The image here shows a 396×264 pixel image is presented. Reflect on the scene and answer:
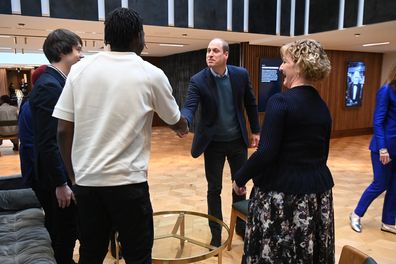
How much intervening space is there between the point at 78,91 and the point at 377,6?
5.00 m

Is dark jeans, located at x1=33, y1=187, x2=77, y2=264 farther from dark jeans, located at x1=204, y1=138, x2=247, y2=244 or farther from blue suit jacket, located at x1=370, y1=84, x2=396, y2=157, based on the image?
blue suit jacket, located at x1=370, y1=84, x2=396, y2=157

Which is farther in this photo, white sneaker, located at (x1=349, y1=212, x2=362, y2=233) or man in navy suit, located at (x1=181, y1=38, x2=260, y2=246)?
white sneaker, located at (x1=349, y1=212, x2=362, y2=233)

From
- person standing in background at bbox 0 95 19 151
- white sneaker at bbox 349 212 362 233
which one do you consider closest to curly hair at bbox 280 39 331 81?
white sneaker at bbox 349 212 362 233

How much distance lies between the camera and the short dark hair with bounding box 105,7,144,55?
1.32 metres

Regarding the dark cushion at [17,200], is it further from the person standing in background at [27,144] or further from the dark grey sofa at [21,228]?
the person standing in background at [27,144]

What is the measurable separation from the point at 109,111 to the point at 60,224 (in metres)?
1.14

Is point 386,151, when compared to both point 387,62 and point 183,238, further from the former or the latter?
point 387,62

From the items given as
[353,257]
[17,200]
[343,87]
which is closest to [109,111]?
[353,257]

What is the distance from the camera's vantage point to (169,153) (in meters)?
7.12

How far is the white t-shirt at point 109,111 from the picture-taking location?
1281mm

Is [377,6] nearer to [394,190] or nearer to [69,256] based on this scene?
[394,190]

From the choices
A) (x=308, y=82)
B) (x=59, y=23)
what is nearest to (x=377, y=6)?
(x=308, y=82)

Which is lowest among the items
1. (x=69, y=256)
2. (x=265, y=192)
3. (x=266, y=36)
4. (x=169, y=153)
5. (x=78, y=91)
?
(x=169, y=153)

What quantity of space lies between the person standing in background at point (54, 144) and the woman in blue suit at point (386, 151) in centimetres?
251
